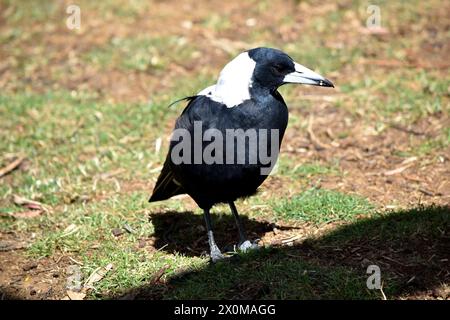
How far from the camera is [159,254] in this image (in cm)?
388

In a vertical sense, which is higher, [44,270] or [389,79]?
[389,79]

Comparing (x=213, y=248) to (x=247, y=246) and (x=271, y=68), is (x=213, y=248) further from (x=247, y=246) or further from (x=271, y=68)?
(x=271, y=68)

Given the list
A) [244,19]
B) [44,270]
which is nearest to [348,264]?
[44,270]

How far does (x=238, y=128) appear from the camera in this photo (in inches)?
136

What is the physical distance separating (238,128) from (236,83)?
0.88ft

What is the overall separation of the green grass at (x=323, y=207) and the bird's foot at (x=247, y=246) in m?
0.42

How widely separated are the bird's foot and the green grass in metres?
0.42

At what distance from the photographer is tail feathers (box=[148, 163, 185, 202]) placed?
406 cm

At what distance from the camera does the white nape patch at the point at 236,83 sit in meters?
3.53

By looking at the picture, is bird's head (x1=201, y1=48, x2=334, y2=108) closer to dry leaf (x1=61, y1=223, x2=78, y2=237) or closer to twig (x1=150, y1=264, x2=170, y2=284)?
twig (x1=150, y1=264, x2=170, y2=284)

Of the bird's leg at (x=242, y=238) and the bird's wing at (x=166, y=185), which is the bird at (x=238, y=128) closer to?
the bird's leg at (x=242, y=238)

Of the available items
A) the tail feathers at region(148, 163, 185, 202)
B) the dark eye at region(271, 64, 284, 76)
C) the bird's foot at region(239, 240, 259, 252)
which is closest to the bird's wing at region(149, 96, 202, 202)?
the tail feathers at region(148, 163, 185, 202)

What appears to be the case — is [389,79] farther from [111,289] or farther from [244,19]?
[111,289]
